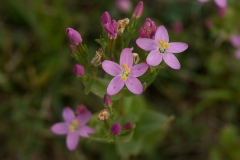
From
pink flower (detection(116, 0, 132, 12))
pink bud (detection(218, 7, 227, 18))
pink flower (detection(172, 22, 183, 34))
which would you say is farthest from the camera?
pink flower (detection(116, 0, 132, 12))

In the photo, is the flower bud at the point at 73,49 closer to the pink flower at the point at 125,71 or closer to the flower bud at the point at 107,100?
the pink flower at the point at 125,71

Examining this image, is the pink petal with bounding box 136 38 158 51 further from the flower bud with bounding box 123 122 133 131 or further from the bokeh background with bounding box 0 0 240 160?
the bokeh background with bounding box 0 0 240 160

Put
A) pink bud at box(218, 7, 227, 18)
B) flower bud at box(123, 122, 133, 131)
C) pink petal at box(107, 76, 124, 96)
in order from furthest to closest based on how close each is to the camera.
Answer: pink bud at box(218, 7, 227, 18)
flower bud at box(123, 122, 133, 131)
pink petal at box(107, 76, 124, 96)

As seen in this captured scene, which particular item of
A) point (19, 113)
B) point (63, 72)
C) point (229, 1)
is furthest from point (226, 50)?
point (19, 113)

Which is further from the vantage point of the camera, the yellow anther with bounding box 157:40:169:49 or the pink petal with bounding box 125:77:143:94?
the yellow anther with bounding box 157:40:169:49

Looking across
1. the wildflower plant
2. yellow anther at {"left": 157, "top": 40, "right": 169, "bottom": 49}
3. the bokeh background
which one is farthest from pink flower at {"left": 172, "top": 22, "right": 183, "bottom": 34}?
yellow anther at {"left": 157, "top": 40, "right": 169, "bottom": 49}

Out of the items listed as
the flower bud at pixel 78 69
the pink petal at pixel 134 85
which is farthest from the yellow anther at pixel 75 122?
the pink petal at pixel 134 85
